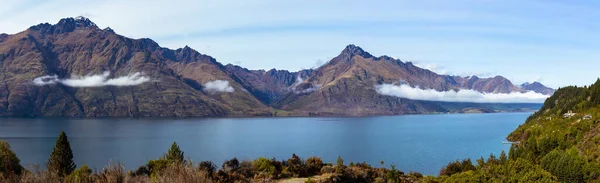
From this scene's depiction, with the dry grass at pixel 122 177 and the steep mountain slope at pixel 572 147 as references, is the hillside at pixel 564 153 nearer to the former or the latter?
the steep mountain slope at pixel 572 147

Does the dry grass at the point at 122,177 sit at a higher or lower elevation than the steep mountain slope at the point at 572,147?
higher

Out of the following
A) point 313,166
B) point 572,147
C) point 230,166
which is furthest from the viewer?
point 572,147

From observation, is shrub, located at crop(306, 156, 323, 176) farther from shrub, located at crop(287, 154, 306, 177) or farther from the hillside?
the hillside

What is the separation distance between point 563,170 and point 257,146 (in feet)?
427

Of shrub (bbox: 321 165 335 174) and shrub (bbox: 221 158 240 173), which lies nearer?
shrub (bbox: 221 158 240 173)

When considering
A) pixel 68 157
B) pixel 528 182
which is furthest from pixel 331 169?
pixel 68 157

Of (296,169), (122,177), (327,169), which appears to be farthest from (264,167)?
(122,177)

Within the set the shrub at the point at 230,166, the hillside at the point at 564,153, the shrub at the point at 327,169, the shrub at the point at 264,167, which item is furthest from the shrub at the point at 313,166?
the hillside at the point at 564,153

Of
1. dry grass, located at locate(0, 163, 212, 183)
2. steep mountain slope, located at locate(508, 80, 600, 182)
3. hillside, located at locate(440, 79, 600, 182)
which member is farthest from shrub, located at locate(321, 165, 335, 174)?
dry grass, located at locate(0, 163, 212, 183)

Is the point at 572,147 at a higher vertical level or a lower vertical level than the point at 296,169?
lower

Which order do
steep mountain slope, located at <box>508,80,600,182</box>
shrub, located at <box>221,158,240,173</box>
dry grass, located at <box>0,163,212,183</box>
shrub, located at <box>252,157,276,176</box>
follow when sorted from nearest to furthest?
dry grass, located at <box>0,163,212,183</box> < shrub, located at <box>252,157,276,176</box> < shrub, located at <box>221,158,240,173</box> < steep mountain slope, located at <box>508,80,600,182</box>

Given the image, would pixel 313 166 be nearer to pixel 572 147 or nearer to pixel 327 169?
pixel 327 169

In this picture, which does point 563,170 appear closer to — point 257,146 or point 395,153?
point 395,153

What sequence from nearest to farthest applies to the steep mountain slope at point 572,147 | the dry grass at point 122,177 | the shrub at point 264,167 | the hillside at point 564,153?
1. the dry grass at point 122,177
2. the shrub at point 264,167
3. the hillside at point 564,153
4. the steep mountain slope at point 572,147
